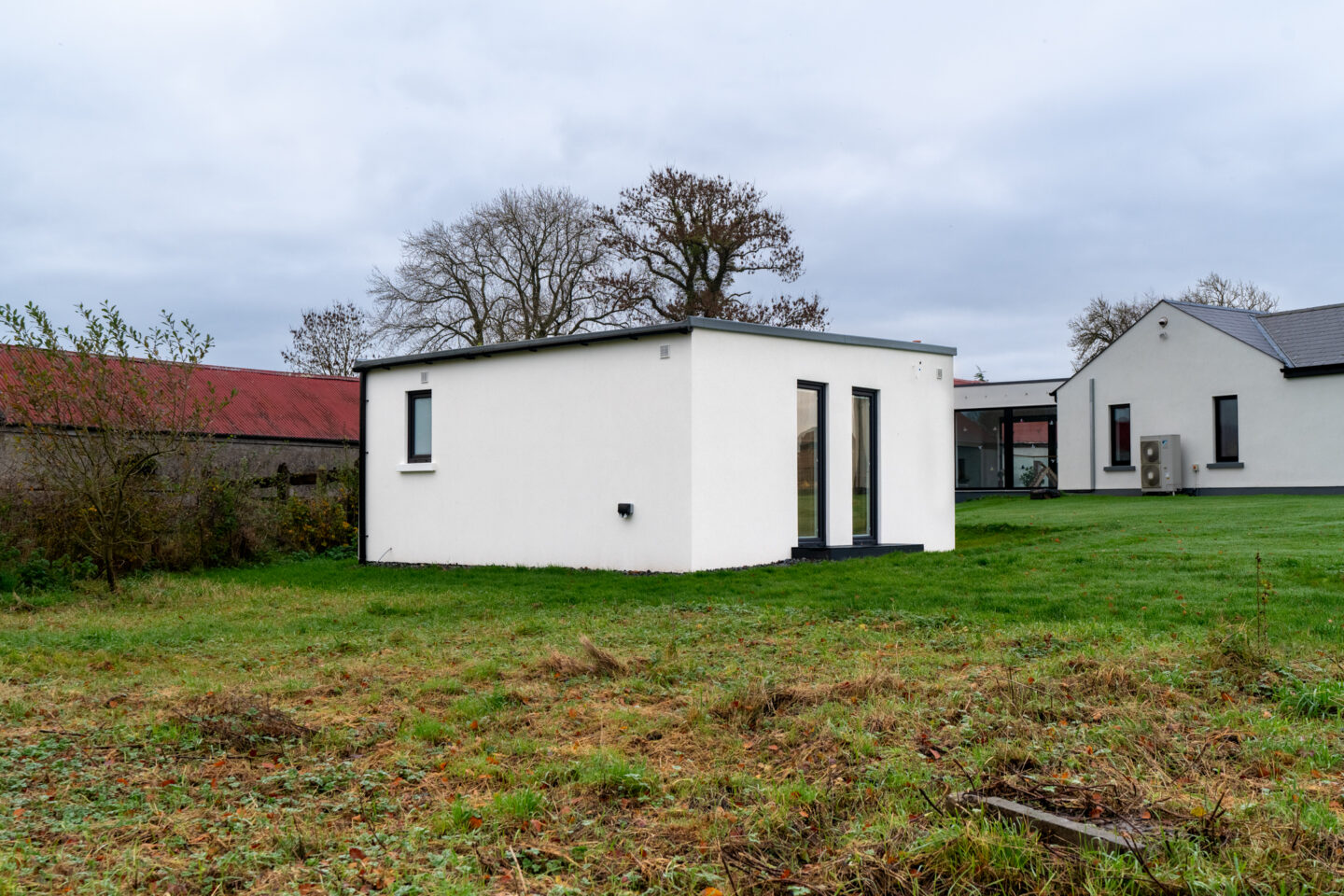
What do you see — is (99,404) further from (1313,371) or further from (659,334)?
(1313,371)

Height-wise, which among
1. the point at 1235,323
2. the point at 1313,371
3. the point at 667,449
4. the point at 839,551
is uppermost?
the point at 1235,323

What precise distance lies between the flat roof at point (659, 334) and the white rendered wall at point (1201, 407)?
11837 mm

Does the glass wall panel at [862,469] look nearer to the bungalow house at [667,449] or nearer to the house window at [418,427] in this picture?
the bungalow house at [667,449]

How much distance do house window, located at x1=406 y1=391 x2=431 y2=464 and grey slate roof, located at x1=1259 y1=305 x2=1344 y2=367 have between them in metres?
18.3

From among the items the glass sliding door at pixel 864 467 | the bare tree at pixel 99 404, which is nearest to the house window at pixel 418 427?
the bare tree at pixel 99 404

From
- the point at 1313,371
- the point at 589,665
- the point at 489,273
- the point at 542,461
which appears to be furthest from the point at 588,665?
the point at 489,273

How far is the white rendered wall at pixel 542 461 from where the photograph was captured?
12656 millimetres

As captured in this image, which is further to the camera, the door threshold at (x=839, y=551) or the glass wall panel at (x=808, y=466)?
the glass wall panel at (x=808, y=466)

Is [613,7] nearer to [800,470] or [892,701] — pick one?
[800,470]

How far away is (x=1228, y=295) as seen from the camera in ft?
132

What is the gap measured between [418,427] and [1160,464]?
56.7 ft

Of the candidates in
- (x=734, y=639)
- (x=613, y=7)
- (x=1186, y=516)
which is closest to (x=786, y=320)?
(x=1186, y=516)

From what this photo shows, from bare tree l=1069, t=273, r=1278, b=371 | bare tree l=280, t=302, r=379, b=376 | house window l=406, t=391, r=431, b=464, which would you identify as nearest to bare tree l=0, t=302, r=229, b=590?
house window l=406, t=391, r=431, b=464

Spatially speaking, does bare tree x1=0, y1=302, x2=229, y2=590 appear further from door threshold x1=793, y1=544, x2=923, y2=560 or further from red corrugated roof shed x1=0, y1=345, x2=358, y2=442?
red corrugated roof shed x1=0, y1=345, x2=358, y2=442
